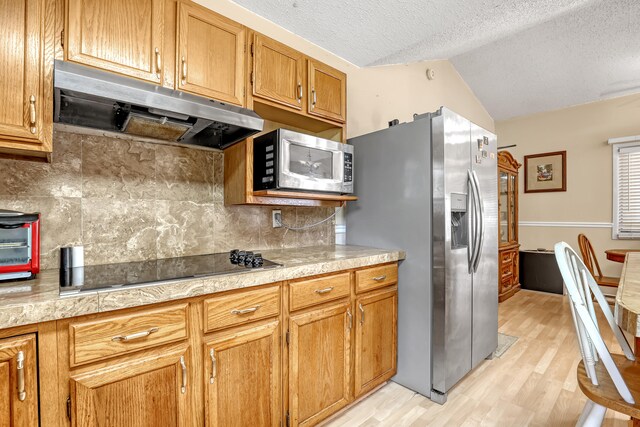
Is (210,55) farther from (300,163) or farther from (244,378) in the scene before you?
(244,378)

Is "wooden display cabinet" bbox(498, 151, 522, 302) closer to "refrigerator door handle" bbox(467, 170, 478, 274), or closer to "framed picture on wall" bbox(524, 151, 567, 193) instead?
"framed picture on wall" bbox(524, 151, 567, 193)

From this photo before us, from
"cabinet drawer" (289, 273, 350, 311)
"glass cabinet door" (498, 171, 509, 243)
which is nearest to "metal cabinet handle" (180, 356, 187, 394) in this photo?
"cabinet drawer" (289, 273, 350, 311)

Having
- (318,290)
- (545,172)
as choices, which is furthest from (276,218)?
(545,172)

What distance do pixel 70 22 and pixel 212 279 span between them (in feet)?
3.89

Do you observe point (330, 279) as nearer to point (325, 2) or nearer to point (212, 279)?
point (212, 279)

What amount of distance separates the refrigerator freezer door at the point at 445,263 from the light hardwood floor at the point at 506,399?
0.15m

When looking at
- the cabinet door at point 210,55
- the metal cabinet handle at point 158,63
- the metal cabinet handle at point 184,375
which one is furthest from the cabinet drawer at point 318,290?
the metal cabinet handle at point 158,63

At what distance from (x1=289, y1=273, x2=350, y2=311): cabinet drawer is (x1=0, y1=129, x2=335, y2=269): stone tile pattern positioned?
2.19 ft

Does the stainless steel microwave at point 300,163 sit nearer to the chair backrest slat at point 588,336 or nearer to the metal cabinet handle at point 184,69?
the metal cabinet handle at point 184,69

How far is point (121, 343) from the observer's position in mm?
1082

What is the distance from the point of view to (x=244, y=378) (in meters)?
1.40

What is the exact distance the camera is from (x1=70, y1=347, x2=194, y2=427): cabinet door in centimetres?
103

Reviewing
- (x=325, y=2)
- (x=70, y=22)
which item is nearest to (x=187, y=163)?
(x=70, y=22)

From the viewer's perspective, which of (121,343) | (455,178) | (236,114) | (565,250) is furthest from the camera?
(455,178)
